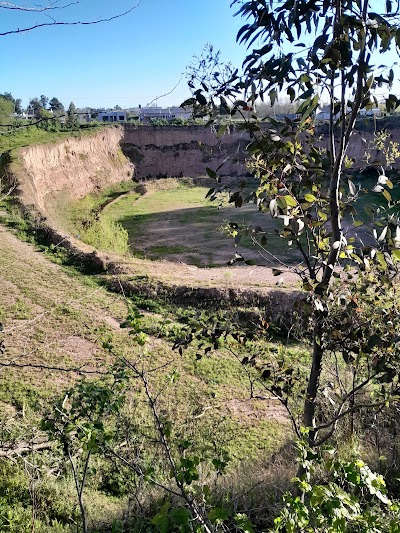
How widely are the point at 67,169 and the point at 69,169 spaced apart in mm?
219

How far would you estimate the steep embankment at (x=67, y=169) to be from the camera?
897 inches

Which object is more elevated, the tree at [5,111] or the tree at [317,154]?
the tree at [5,111]

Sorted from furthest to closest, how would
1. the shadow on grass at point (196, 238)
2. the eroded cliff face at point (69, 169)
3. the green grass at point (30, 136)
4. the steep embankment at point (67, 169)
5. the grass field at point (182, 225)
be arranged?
the green grass at point (30, 136) → the eroded cliff face at point (69, 169) → the steep embankment at point (67, 169) → the grass field at point (182, 225) → the shadow on grass at point (196, 238)

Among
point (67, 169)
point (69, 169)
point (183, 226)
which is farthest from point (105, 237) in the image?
point (69, 169)

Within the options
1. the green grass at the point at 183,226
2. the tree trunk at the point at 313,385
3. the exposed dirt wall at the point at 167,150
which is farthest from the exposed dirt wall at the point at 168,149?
the tree trunk at the point at 313,385

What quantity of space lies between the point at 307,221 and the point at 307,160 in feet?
2.33

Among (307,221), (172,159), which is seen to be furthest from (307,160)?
(172,159)

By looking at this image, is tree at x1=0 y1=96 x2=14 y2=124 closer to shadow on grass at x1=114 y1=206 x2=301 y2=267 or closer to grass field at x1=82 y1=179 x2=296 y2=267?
grass field at x1=82 y1=179 x2=296 y2=267

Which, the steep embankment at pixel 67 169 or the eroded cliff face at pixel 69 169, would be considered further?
the eroded cliff face at pixel 69 169

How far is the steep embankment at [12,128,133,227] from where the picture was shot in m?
22.8

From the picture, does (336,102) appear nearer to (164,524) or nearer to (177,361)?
(164,524)

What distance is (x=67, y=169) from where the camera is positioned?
30344mm

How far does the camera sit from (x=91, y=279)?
14922 mm

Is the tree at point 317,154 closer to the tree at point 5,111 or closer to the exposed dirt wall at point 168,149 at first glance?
the tree at point 5,111
